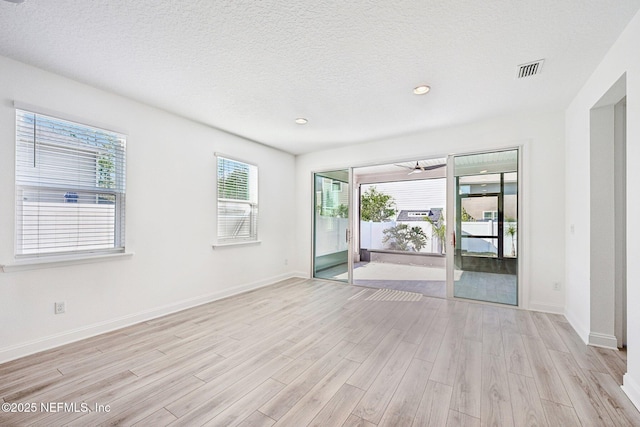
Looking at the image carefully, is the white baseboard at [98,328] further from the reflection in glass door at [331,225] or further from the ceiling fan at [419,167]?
the ceiling fan at [419,167]

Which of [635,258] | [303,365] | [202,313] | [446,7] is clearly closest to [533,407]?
[635,258]

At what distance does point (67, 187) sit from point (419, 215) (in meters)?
8.18

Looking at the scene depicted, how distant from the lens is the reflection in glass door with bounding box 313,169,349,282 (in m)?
5.46

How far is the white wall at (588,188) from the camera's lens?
1.85 meters

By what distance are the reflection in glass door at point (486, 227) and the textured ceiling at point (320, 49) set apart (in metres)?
0.86

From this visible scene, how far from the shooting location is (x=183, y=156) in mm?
3797

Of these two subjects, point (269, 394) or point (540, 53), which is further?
point (540, 53)

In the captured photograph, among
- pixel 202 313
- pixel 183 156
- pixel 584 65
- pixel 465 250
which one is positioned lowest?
pixel 202 313

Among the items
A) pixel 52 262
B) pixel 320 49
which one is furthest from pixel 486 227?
pixel 52 262

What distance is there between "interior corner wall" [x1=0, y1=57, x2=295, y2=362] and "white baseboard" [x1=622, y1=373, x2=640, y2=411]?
4.37m

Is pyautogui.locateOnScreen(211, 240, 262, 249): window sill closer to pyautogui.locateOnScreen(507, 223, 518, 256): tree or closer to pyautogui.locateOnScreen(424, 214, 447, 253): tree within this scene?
pyautogui.locateOnScreen(507, 223, 518, 256): tree

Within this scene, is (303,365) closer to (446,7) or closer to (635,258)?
(635,258)

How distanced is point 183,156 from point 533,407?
4.37 m

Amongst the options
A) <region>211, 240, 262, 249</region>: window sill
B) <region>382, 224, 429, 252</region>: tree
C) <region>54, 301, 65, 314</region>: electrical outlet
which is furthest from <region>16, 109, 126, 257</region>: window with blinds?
<region>382, 224, 429, 252</region>: tree
